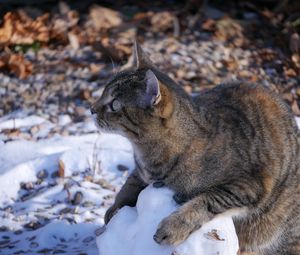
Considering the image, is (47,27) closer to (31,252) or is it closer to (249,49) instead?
(249,49)

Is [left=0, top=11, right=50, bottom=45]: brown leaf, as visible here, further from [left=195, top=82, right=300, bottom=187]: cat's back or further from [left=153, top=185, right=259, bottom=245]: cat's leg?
[left=153, top=185, right=259, bottom=245]: cat's leg

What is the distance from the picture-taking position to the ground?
4.33m

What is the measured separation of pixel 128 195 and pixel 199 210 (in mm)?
596

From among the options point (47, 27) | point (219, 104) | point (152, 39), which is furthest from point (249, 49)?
point (219, 104)

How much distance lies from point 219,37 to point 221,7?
716 mm

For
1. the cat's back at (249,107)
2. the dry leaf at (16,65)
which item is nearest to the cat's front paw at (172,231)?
the cat's back at (249,107)

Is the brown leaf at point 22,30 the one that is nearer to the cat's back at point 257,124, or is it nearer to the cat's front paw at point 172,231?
the cat's back at point 257,124

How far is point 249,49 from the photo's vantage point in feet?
21.2

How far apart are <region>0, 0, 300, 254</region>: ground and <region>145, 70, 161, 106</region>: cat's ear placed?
69 centimetres

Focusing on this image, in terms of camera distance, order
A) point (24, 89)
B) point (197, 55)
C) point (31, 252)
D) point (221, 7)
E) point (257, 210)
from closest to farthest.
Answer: point (257, 210) → point (31, 252) → point (24, 89) → point (197, 55) → point (221, 7)

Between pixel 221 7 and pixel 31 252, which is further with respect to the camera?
pixel 221 7

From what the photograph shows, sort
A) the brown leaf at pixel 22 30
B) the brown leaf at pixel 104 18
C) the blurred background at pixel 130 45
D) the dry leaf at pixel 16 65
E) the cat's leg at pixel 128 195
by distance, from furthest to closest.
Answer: the brown leaf at pixel 104 18, the brown leaf at pixel 22 30, the dry leaf at pixel 16 65, the blurred background at pixel 130 45, the cat's leg at pixel 128 195

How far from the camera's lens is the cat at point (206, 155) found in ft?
11.3

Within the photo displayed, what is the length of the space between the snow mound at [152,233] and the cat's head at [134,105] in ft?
1.04
